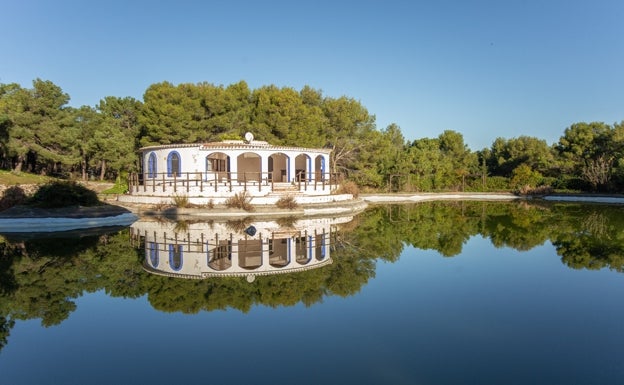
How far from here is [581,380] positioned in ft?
13.0

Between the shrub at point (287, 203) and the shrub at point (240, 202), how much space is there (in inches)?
53.7

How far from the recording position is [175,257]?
995cm

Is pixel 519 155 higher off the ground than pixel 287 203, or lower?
higher

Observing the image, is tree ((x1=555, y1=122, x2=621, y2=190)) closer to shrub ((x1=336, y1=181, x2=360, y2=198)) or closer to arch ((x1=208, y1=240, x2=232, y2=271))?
shrub ((x1=336, y1=181, x2=360, y2=198))

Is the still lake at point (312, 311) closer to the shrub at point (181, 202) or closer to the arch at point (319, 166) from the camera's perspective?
the shrub at point (181, 202)

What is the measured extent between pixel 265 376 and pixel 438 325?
2.49m

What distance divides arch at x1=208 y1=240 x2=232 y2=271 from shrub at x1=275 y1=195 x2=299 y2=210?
7.75 meters

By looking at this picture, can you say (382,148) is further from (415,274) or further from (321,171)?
(415,274)

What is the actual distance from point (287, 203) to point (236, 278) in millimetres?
11520

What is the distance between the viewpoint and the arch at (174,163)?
22422mm

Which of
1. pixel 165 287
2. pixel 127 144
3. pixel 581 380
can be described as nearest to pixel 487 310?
pixel 581 380

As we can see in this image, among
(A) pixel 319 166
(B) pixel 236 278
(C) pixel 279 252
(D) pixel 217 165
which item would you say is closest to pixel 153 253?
(C) pixel 279 252

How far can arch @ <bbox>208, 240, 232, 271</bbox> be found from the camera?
30.0 ft

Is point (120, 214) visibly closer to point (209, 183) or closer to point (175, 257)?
point (209, 183)
